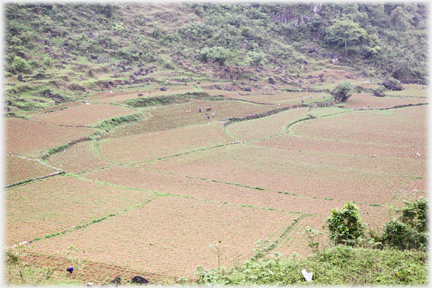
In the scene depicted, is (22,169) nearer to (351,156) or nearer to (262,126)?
(262,126)

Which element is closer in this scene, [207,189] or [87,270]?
[87,270]

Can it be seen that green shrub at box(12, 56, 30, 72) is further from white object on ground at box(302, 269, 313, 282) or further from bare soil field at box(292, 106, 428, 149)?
white object on ground at box(302, 269, 313, 282)

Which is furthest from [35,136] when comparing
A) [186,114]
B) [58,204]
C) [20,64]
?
[20,64]

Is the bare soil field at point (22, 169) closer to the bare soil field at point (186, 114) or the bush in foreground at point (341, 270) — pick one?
the bare soil field at point (186, 114)

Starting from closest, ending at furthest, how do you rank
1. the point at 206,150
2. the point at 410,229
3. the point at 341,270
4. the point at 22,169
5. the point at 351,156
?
the point at 341,270, the point at 410,229, the point at 22,169, the point at 351,156, the point at 206,150

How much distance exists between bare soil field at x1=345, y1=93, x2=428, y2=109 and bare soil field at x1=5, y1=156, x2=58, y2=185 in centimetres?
4246

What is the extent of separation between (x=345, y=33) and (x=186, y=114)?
5166 cm

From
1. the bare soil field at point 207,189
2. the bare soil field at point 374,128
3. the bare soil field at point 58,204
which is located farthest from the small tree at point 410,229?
the bare soil field at point 374,128

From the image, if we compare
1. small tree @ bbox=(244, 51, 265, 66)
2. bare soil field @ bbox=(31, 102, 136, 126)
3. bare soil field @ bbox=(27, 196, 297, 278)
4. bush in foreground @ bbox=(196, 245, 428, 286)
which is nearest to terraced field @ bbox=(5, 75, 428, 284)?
bare soil field @ bbox=(27, 196, 297, 278)

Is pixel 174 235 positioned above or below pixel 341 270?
below

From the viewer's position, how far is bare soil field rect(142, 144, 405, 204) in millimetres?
21938

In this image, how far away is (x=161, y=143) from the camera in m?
31.9

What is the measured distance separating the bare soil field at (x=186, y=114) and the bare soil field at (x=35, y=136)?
3.72 meters

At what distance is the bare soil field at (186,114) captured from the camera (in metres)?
36.7
